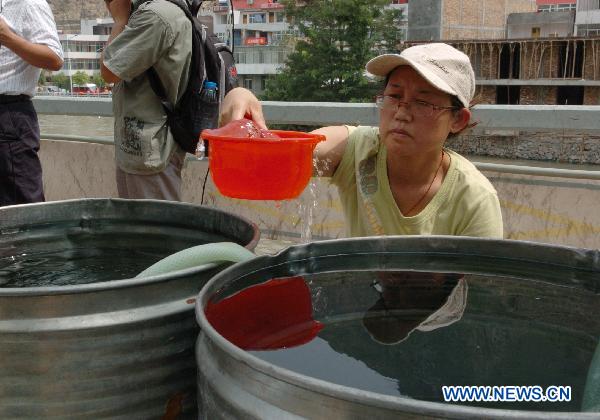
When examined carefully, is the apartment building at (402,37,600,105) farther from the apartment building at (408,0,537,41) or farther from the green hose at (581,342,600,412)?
the green hose at (581,342,600,412)

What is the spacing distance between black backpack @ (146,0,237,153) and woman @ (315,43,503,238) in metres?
1.15

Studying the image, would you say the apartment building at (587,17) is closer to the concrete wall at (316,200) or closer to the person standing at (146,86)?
the concrete wall at (316,200)

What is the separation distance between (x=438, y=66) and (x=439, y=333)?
3.22 feet

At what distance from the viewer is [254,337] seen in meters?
1.29

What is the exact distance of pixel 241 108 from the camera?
1998 mm

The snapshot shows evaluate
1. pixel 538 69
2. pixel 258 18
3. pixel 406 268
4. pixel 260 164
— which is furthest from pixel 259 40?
pixel 406 268

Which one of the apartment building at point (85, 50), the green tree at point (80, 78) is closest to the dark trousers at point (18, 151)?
the green tree at point (80, 78)

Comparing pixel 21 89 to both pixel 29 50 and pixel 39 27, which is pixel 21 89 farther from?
pixel 39 27

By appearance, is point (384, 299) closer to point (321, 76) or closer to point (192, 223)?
point (192, 223)

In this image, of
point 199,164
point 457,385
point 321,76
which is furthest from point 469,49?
point 457,385

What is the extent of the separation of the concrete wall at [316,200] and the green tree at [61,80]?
106801 mm

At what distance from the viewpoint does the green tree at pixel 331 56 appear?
185 ft

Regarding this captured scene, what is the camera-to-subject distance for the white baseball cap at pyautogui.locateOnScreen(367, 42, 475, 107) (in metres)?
2.10

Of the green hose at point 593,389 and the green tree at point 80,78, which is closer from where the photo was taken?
the green hose at point 593,389
